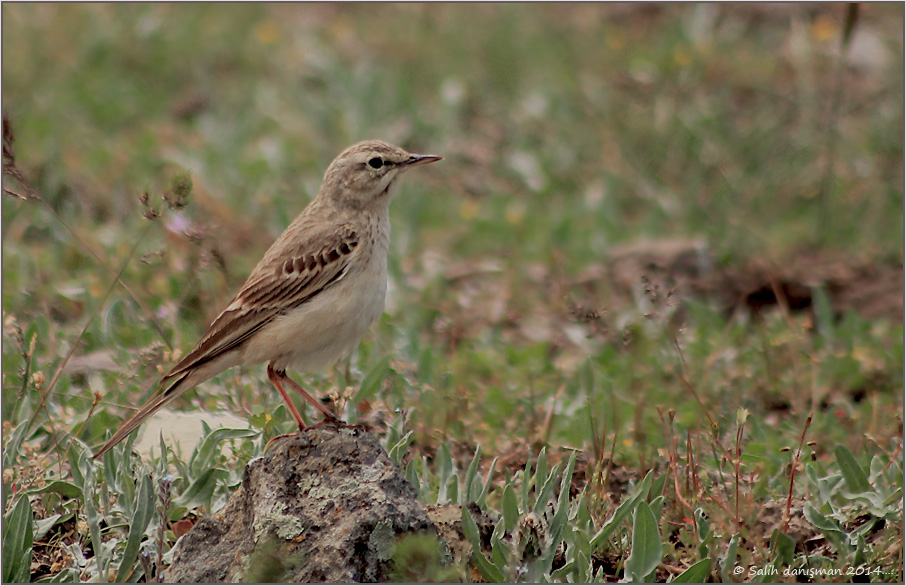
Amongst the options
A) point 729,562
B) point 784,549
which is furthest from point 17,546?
point 784,549

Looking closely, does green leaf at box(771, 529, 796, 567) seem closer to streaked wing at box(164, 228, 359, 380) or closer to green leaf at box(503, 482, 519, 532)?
green leaf at box(503, 482, 519, 532)

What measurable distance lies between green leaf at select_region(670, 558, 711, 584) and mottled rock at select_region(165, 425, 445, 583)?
1.13 metres

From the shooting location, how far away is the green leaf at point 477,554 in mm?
Result: 4438

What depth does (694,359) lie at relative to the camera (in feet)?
23.2

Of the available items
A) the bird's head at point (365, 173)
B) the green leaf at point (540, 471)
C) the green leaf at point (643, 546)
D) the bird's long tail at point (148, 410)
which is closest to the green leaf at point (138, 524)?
the bird's long tail at point (148, 410)

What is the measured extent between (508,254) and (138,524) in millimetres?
4807

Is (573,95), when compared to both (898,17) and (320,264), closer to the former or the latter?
(898,17)

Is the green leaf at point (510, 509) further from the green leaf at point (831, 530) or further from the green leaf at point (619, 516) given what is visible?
the green leaf at point (831, 530)

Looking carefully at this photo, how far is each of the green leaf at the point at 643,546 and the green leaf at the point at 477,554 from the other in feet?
1.89

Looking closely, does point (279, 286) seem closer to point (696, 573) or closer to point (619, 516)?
point (619, 516)

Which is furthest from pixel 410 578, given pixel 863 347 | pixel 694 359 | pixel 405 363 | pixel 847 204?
pixel 847 204

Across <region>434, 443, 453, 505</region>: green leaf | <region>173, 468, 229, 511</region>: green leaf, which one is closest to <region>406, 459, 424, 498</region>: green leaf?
<region>434, 443, 453, 505</region>: green leaf

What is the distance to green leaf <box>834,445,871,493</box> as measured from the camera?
5.17 metres

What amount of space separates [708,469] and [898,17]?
9004 mm
